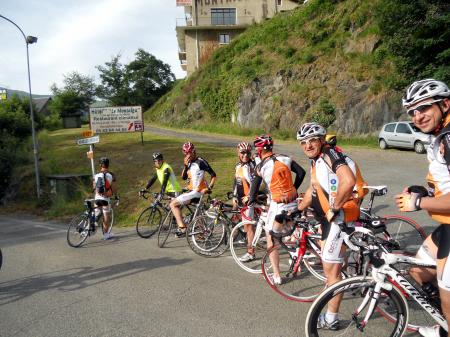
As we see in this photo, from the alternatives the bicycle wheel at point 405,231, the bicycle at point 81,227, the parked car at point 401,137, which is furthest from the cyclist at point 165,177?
the parked car at point 401,137

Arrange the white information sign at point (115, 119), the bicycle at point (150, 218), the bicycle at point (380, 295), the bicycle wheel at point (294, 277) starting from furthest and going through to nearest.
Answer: the white information sign at point (115, 119), the bicycle at point (150, 218), the bicycle wheel at point (294, 277), the bicycle at point (380, 295)

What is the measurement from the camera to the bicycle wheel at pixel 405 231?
221 inches

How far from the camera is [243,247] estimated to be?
20.9ft

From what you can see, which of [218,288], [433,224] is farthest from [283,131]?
[218,288]

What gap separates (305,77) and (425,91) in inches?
1066

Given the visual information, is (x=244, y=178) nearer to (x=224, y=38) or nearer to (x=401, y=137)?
(x=401, y=137)

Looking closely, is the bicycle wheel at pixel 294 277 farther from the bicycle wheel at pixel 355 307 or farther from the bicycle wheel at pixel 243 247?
the bicycle wheel at pixel 355 307

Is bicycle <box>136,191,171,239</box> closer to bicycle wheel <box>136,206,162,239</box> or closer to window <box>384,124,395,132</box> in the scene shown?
bicycle wheel <box>136,206,162,239</box>

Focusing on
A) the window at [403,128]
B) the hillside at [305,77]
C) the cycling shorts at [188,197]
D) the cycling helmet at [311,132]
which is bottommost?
the cycling shorts at [188,197]

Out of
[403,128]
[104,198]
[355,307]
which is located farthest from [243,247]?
[403,128]

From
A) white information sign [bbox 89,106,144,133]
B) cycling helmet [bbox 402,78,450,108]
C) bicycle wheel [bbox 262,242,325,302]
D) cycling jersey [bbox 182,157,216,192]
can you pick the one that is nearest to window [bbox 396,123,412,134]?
white information sign [bbox 89,106,144,133]

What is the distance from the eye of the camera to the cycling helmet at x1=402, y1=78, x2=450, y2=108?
265 cm

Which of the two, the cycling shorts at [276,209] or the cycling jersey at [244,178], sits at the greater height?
the cycling jersey at [244,178]

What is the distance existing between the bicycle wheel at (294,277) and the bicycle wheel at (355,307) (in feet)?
3.62
